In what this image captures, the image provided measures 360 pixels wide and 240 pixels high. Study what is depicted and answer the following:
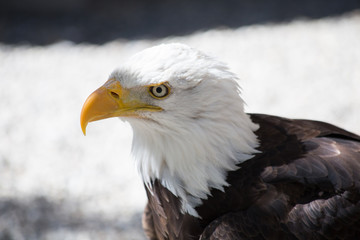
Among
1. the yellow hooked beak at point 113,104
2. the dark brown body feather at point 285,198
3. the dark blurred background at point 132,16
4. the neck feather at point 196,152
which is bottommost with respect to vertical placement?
the dark brown body feather at point 285,198

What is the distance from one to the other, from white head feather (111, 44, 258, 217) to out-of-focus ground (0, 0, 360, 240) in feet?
4.88

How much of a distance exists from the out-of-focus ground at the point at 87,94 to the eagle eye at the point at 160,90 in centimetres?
176

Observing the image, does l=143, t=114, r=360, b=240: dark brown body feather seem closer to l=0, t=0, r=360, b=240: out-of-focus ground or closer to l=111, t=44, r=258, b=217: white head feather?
l=111, t=44, r=258, b=217: white head feather

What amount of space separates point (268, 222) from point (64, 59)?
4.03m

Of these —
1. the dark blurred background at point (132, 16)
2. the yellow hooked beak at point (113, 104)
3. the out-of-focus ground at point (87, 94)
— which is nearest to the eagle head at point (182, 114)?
the yellow hooked beak at point (113, 104)

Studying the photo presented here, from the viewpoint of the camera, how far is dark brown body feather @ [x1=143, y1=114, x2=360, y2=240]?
6.10 feet

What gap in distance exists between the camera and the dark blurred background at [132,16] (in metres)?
5.64

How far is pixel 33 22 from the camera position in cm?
598

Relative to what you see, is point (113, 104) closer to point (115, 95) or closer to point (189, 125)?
point (115, 95)

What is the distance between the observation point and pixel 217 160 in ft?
6.45

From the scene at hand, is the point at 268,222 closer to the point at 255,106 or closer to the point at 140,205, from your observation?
the point at 140,205

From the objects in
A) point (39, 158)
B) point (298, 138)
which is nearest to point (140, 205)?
point (39, 158)

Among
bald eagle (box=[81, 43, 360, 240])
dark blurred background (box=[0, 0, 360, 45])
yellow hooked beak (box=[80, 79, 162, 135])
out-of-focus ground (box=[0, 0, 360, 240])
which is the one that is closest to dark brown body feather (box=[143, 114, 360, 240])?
bald eagle (box=[81, 43, 360, 240])

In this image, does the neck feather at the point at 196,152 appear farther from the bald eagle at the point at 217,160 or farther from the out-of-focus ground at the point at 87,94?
the out-of-focus ground at the point at 87,94
